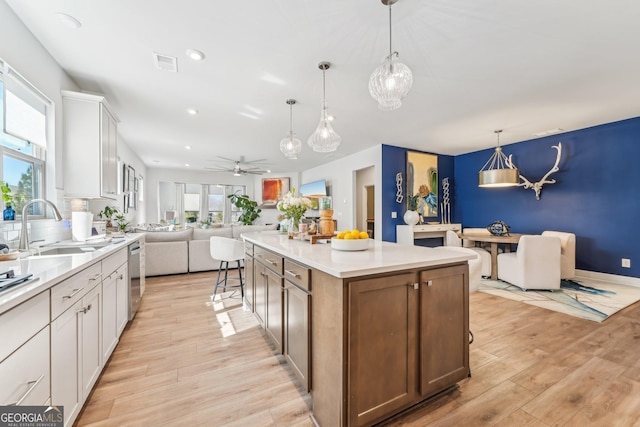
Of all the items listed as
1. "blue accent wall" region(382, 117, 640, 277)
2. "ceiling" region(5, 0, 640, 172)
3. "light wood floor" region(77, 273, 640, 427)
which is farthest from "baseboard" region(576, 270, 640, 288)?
"ceiling" region(5, 0, 640, 172)

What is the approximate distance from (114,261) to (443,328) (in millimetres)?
2524

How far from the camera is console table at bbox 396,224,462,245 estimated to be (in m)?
5.48

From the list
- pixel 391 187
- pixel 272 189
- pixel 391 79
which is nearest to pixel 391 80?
pixel 391 79

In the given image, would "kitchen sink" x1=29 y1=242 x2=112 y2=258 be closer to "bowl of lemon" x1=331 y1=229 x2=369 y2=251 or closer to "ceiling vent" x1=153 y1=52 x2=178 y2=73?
"ceiling vent" x1=153 y1=52 x2=178 y2=73

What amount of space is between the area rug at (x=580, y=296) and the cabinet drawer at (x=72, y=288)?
14.5 feet

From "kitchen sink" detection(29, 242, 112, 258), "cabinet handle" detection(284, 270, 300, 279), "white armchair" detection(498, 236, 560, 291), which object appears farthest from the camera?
"white armchair" detection(498, 236, 560, 291)

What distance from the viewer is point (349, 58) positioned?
2432mm

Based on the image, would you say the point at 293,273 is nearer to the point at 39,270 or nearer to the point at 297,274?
the point at 297,274

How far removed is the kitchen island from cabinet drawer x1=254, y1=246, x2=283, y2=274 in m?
0.16

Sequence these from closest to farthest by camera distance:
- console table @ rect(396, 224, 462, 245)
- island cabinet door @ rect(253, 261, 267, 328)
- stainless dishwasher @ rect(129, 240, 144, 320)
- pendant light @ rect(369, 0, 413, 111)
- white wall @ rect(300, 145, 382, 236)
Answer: pendant light @ rect(369, 0, 413, 111) < island cabinet door @ rect(253, 261, 267, 328) < stainless dishwasher @ rect(129, 240, 144, 320) < console table @ rect(396, 224, 462, 245) < white wall @ rect(300, 145, 382, 236)

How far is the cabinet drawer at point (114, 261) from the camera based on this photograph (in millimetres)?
1907

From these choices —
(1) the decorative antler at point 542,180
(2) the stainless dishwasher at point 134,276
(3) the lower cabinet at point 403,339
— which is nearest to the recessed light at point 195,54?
(2) the stainless dishwasher at point 134,276

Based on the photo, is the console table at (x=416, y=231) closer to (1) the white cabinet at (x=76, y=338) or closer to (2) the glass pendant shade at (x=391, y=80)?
(2) the glass pendant shade at (x=391, y=80)

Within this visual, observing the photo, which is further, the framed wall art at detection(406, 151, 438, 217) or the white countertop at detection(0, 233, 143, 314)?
the framed wall art at detection(406, 151, 438, 217)
